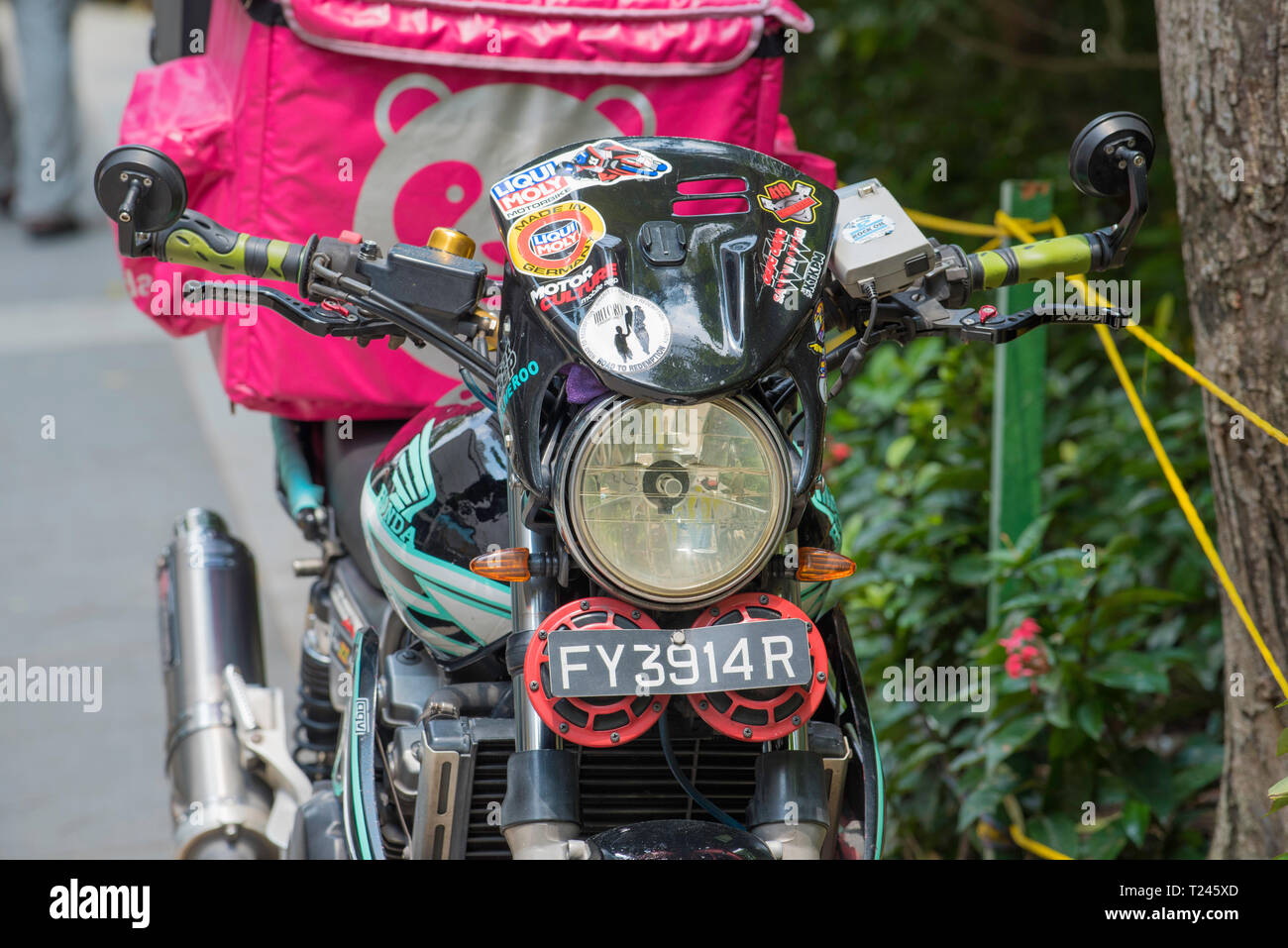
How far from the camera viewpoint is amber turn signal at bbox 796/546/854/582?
5.64 ft

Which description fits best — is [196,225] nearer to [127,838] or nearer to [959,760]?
[959,760]

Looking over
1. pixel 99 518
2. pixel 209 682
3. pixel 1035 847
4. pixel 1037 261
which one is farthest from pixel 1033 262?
pixel 99 518

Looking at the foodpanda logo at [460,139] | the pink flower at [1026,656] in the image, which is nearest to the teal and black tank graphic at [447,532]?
the foodpanda logo at [460,139]

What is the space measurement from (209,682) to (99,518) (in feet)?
8.36

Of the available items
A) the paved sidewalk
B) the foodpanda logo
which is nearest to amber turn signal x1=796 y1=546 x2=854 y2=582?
the foodpanda logo

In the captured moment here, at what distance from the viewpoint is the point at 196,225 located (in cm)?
178

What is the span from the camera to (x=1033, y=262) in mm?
1918

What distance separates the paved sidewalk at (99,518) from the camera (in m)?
3.65

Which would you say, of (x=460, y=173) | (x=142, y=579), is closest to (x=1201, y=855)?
(x=460, y=173)

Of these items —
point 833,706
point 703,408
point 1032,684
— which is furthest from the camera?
point 1032,684

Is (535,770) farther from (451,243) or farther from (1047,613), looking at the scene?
(1047,613)

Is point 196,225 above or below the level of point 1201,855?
above

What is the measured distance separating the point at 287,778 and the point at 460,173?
3.66 ft
